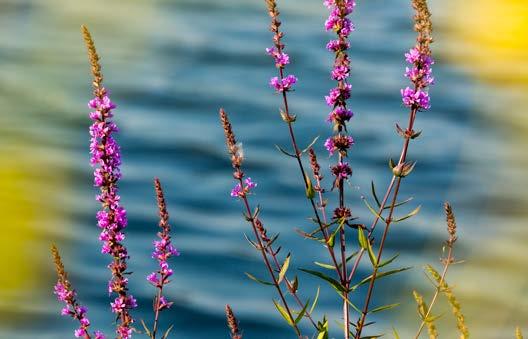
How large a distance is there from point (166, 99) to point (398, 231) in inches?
68.5

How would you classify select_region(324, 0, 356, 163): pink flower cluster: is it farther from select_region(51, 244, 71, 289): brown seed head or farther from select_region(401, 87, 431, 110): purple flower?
select_region(51, 244, 71, 289): brown seed head

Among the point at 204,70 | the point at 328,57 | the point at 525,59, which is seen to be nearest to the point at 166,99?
the point at 204,70

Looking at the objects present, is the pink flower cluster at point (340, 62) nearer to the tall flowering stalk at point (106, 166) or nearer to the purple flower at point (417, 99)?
the purple flower at point (417, 99)

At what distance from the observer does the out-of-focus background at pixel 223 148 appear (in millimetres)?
5176

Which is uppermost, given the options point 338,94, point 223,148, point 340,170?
point 223,148

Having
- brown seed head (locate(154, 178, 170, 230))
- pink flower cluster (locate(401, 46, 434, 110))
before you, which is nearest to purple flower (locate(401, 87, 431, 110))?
pink flower cluster (locate(401, 46, 434, 110))

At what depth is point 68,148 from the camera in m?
6.28

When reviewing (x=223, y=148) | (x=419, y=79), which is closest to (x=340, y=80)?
(x=419, y=79)

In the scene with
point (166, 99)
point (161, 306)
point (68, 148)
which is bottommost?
point (161, 306)

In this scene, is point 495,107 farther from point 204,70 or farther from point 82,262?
point 82,262

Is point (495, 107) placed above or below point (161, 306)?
above

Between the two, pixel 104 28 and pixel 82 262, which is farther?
pixel 104 28

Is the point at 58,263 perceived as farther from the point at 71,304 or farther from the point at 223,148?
the point at 223,148

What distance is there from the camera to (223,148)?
6309 mm
